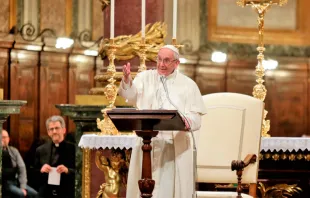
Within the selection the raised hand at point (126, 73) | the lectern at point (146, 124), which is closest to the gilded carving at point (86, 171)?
the raised hand at point (126, 73)

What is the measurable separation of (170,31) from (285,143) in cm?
737

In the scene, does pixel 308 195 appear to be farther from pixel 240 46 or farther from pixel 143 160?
pixel 240 46

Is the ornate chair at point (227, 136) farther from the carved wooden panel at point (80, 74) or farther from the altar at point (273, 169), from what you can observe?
A: the carved wooden panel at point (80, 74)

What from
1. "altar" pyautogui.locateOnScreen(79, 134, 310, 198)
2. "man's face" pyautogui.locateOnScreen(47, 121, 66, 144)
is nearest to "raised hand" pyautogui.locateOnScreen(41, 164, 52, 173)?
"man's face" pyautogui.locateOnScreen(47, 121, 66, 144)

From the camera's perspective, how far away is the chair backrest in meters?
6.38

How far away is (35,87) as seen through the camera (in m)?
12.9

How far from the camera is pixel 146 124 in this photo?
17.3ft

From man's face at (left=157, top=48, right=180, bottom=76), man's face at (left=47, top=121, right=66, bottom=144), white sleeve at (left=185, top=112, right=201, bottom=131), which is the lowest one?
man's face at (left=47, top=121, right=66, bottom=144)

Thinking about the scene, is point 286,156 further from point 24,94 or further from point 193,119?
point 24,94

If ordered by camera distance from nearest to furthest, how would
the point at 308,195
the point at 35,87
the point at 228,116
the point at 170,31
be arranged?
the point at 228,116 < the point at 308,195 < the point at 35,87 < the point at 170,31

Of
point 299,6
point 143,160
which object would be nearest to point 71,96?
point 299,6

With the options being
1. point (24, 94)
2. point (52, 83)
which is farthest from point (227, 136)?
point (52, 83)

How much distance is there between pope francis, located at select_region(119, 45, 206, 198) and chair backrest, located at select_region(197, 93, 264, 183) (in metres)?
0.60

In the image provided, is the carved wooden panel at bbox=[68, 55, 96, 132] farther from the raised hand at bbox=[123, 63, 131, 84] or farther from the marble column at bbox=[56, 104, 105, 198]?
the raised hand at bbox=[123, 63, 131, 84]
